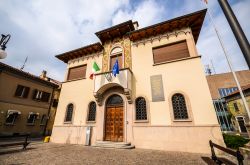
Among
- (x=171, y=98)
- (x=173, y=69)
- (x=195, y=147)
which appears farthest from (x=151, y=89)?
(x=195, y=147)

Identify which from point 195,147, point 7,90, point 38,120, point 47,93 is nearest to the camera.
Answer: point 195,147

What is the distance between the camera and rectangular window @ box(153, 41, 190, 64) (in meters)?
10.2

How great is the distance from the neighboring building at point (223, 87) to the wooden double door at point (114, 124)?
108ft

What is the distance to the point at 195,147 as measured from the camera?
25.5ft

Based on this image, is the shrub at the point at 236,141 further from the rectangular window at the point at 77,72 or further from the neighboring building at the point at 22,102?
the neighboring building at the point at 22,102

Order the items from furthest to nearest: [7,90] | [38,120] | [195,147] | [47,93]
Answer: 1. [47,93]
2. [38,120]
3. [7,90]
4. [195,147]

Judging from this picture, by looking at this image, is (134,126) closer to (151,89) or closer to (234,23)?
(151,89)

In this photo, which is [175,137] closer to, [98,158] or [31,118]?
[98,158]

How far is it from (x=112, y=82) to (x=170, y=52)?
549cm

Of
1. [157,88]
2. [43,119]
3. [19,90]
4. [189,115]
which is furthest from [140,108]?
[43,119]

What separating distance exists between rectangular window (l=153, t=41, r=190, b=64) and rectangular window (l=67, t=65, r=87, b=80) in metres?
7.84

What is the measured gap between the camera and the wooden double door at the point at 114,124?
10.4 meters

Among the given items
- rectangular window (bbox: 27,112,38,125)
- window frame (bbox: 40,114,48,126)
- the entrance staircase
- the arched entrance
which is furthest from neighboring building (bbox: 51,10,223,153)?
window frame (bbox: 40,114,48,126)

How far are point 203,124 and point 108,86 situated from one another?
7.67 metres
